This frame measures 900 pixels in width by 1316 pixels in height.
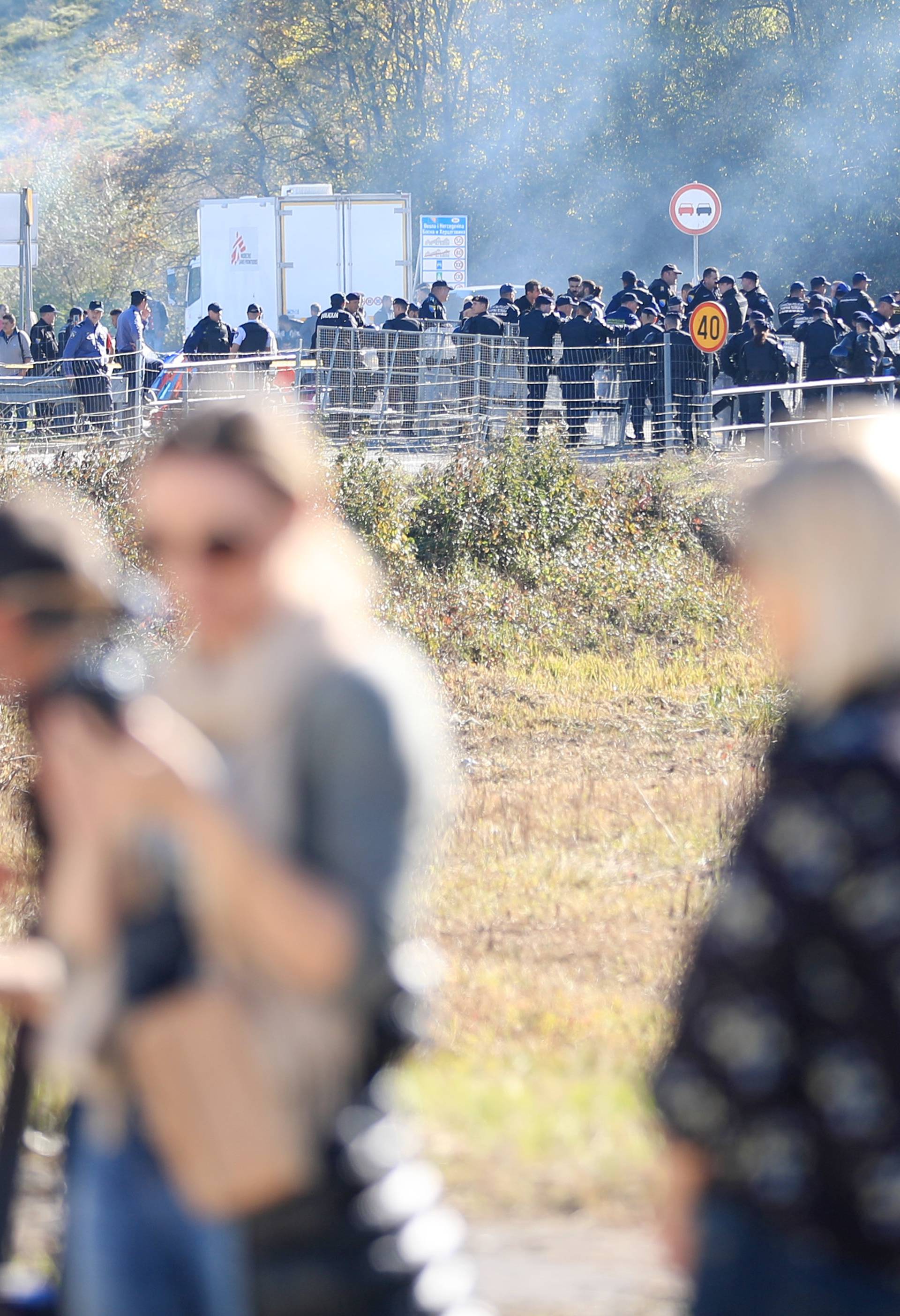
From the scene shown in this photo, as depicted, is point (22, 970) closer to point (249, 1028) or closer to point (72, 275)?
point (249, 1028)

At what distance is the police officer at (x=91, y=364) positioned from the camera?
54.9ft

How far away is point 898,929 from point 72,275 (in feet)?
221

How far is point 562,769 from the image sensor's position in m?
10.0

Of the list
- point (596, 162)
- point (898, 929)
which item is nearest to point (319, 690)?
point (898, 929)

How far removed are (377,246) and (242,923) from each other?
31.1m

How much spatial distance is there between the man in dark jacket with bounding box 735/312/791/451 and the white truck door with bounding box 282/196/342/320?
14197mm

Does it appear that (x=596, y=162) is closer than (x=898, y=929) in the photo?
No

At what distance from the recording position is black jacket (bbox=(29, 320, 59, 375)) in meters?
22.7

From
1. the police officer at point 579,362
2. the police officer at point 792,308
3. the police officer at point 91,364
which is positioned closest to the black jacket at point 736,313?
the police officer at point 792,308

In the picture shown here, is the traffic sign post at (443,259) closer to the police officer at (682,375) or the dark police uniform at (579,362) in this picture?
the dark police uniform at (579,362)

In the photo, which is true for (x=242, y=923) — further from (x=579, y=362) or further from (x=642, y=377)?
(x=642, y=377)

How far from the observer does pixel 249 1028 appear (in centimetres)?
198

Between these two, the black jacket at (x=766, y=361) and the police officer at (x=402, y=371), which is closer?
the black jacket at (x=766, y=361)

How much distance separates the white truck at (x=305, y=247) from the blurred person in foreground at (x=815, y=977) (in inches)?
1207
